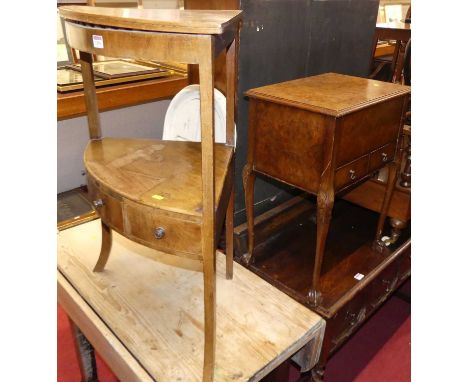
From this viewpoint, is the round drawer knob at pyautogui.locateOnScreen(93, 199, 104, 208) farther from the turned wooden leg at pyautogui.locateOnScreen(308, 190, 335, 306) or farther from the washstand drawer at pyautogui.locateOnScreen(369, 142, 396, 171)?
the washstand drawer at pyautogui.locateOnScreen(369, 142, 396, 171)

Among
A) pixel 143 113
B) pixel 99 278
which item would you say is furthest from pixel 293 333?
pixel 143 113

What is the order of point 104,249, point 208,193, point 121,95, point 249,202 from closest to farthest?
point 208,193
point 104,249
point 249,202
point 121,95

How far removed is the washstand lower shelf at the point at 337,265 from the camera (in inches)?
51.4

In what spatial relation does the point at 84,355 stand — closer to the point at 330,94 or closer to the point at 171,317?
the point at 171,317

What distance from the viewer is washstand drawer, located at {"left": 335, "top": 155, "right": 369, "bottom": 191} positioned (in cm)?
115

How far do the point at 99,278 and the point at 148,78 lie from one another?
1071 mm

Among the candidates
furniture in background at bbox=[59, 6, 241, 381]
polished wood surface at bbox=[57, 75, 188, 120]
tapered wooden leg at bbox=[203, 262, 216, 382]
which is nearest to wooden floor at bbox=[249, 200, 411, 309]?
furniture in background at bbox=[59, 6, 241, 381]

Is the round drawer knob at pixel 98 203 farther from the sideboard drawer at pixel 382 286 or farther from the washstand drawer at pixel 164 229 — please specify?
the sideboard drawer at pixel 382 286

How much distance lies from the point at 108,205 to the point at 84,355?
25.6 inches

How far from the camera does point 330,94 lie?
3.94ft

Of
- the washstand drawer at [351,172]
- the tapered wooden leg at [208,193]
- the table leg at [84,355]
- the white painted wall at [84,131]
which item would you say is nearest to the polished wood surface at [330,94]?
the washstand drawer at [351,172]

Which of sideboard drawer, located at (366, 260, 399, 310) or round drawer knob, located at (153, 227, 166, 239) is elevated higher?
round drawer knob, located at (153, 227, 166, 239)

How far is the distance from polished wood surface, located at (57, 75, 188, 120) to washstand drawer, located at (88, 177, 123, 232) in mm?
794

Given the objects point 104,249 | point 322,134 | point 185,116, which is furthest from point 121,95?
point 322,134
